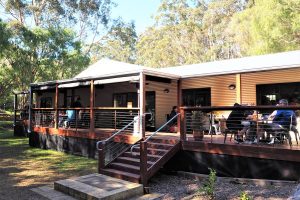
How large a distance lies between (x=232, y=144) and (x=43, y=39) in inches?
688

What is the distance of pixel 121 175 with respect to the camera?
7.84 metres

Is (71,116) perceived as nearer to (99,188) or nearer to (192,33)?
(99,188)

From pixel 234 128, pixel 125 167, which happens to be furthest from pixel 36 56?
pixel 234 128

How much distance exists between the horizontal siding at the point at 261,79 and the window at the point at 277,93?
147mm

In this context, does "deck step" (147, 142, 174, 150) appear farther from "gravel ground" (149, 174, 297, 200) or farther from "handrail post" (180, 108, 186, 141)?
"gravel ground" (149, 174, 297, 200)

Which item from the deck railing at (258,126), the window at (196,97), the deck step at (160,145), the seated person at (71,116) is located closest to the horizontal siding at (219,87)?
the window at (196,97)

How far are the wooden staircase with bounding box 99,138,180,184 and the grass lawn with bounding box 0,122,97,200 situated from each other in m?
1.13

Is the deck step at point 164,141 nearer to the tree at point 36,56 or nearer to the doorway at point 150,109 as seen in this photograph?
the doorway at point 150,109

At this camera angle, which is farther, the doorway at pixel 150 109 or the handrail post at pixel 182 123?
the doorway at pixel 150 109

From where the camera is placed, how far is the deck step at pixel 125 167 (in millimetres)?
7852

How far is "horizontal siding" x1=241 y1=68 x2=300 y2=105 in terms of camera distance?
35.9ft

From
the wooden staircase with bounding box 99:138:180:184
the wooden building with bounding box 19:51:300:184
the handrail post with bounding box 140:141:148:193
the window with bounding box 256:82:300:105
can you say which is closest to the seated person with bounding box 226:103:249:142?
the wooden building with bounding box 19:51:300:184

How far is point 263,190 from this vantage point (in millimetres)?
6566

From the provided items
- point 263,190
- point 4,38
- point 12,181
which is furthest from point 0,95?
point 263,190
